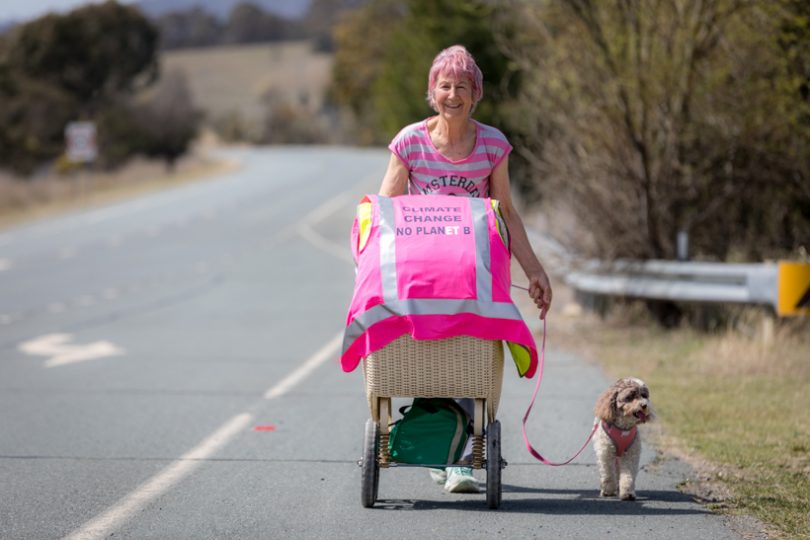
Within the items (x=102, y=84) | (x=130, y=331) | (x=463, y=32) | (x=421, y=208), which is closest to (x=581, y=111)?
(x=130, y=331)

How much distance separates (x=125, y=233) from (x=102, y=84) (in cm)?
3271

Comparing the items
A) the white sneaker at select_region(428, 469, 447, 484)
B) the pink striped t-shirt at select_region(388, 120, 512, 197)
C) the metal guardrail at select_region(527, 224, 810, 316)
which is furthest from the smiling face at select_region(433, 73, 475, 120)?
the metal guardrail at select_region(527, 224, 810, 316)

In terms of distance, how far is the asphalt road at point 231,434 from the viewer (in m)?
5.74

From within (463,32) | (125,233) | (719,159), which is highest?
(463,32)

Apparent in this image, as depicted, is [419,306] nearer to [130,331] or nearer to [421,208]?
[421,208]

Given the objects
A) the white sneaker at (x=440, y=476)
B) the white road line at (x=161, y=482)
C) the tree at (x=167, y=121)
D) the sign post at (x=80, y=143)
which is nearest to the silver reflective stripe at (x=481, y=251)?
the white sneaker at (x=440, y=476)

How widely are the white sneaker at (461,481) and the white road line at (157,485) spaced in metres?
1.43

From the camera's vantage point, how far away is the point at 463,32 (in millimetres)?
30359

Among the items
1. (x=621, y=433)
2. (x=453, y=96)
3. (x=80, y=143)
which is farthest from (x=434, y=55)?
(x=621, y=433)

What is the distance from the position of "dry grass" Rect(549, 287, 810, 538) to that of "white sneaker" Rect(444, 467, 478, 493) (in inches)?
44.7

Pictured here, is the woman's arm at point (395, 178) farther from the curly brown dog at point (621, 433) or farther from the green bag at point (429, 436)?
the curly brown dog at point (621, 433)

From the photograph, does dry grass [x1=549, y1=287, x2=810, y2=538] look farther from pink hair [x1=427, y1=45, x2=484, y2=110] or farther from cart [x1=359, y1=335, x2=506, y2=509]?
pink hair [x1=427, y1=45, x2=484, y2=110]

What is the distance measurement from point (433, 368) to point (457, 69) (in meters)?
1.46

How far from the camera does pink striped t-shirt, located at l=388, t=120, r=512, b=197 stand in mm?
6148
